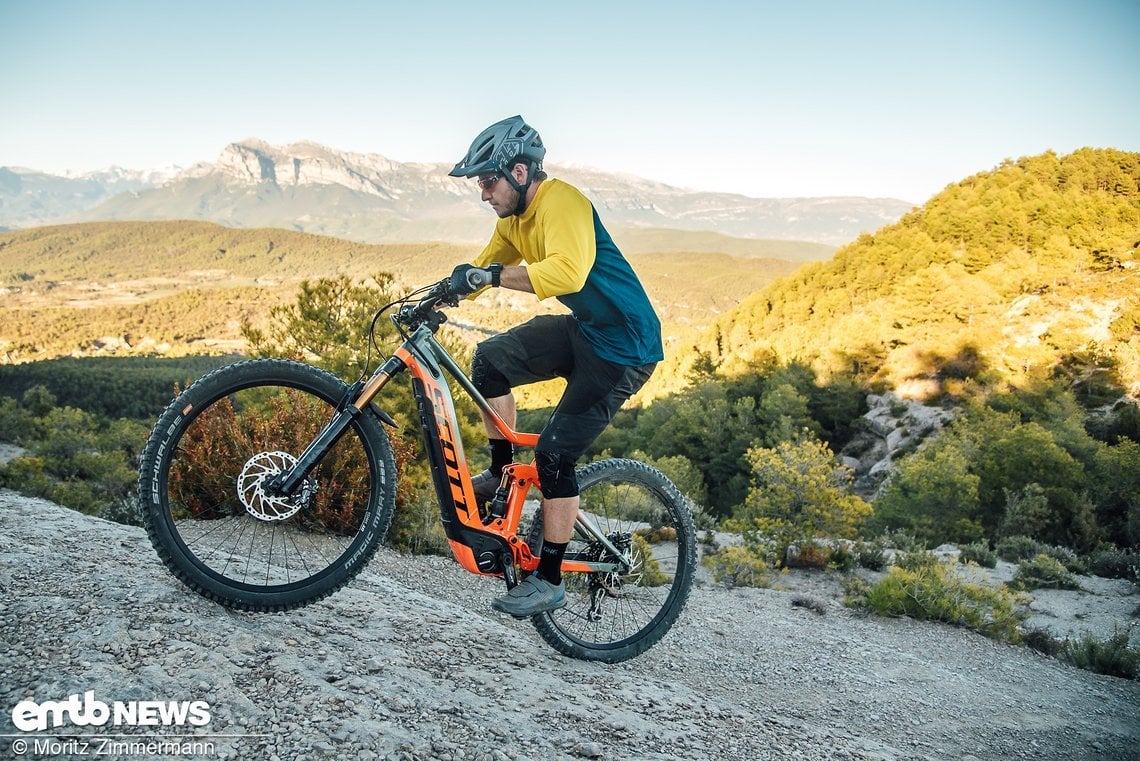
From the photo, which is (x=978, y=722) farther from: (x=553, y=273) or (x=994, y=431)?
(x=994, y=431)

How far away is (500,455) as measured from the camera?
412 centimetres

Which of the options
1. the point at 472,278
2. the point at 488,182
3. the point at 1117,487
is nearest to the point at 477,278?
the point at 472,278

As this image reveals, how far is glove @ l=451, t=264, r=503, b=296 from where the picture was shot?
3340mm

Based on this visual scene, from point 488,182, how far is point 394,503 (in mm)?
1969

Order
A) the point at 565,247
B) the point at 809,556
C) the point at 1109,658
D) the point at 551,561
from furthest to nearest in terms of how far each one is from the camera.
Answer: the point at 809,556 < the point at 1109,658 < the point at 551,561 < the point at 565,247

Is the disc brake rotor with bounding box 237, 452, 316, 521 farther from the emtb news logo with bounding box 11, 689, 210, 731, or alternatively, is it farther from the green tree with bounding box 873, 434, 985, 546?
the green tree with bounding box 873, 434, 985, 546

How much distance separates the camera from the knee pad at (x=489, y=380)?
13.1ft

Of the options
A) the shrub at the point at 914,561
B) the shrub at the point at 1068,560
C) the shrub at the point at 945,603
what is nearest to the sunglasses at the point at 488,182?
the shrub at the point at 945,603

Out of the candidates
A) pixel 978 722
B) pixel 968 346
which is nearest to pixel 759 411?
pixel 968 346

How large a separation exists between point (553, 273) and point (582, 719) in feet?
7.53

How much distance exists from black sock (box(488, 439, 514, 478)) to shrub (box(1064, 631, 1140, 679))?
8096 mm

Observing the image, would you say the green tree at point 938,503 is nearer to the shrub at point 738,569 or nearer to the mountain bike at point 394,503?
the shrub at point 738,569

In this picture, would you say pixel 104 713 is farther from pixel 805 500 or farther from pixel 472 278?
pixel 805 500

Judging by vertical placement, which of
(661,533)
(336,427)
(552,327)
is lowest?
(661,533)
